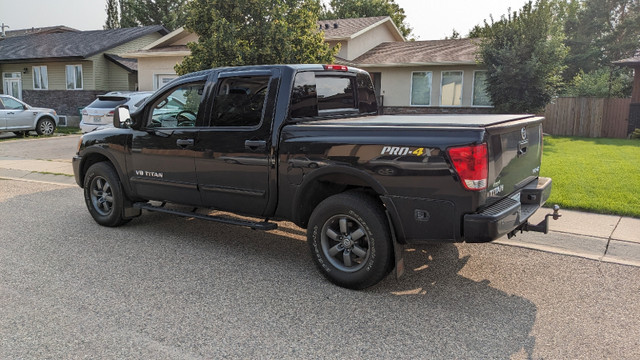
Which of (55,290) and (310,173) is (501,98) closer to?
(310,173)

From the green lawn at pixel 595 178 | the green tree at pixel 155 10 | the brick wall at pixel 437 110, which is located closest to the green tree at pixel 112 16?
the green tree at pixel 155 10

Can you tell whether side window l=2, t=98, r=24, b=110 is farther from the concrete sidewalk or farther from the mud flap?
the mud flap

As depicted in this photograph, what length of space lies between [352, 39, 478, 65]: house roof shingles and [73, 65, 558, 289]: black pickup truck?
618 inches

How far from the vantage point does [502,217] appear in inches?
153

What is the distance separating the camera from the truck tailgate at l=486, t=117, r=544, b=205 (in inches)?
156

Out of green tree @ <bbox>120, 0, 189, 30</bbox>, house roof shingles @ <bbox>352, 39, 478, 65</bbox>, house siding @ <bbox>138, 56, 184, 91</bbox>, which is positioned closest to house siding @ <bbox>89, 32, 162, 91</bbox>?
house siding @ <bbox>138, 56, 184, 91</bbox>

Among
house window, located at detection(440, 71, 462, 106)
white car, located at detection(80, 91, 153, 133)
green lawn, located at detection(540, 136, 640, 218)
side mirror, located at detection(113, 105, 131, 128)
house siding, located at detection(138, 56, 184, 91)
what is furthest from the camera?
house siding, located at detection(138, 56, 184, 91)

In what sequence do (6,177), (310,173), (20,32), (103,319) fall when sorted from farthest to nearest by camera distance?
(20,32), (6,177), (310,173), (103,319)

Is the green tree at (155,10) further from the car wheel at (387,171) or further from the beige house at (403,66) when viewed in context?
the car wheel at (387,171)

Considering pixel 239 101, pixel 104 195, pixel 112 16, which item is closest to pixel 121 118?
pixel 104 195

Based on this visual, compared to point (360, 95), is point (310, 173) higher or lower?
lower

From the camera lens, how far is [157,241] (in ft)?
19.7

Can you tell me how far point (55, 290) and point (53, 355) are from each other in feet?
4.06

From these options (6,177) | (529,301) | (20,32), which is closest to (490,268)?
(529,301)
